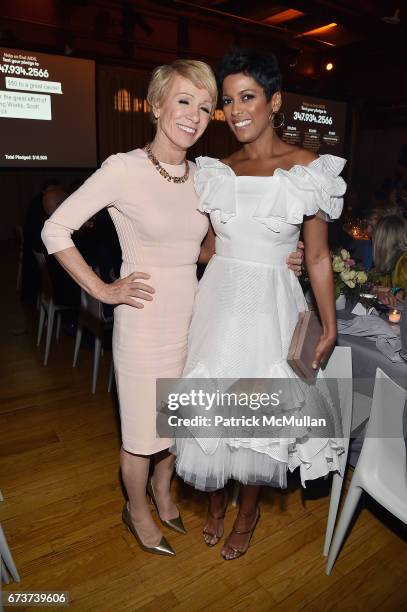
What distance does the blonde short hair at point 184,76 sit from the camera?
5.68ft

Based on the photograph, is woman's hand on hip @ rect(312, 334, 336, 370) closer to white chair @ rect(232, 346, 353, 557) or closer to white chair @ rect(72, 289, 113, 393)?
white chair @ rect(232, 346, 353, 557)

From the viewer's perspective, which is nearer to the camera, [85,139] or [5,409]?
[5,409]

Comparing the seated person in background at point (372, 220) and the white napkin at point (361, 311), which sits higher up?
the seated person in background at point (372, 220)

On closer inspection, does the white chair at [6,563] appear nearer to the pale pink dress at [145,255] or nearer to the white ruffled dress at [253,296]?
the pale pink dress at [145,255]

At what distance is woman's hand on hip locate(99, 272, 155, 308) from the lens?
1797 millimetres

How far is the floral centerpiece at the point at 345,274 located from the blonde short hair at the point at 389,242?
71cm

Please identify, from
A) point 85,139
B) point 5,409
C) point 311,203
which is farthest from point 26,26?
point 311,203

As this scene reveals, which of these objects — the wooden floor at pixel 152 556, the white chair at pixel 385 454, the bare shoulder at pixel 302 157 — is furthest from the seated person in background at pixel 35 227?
the white chair at pixel 385 454

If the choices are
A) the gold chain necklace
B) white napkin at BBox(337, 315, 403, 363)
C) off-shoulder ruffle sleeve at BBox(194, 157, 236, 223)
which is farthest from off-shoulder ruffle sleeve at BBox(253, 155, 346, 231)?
white napkin at BBox(337, 315, 403, 363)

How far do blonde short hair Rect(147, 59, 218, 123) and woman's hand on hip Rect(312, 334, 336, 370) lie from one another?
108cm

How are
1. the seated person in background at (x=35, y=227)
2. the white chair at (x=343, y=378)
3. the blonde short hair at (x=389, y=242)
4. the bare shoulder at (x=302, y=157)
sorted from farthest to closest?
the seated person in background at (x=35, y=227), the blonde short hair at (x=389, y=242), the white chair at (x=343, y=378), the bare shoulder at (x=302, y=157)

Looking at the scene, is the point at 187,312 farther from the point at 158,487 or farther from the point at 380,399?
the point at 158,487

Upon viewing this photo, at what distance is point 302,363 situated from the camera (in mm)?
1675

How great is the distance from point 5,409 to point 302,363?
9.18 ft
